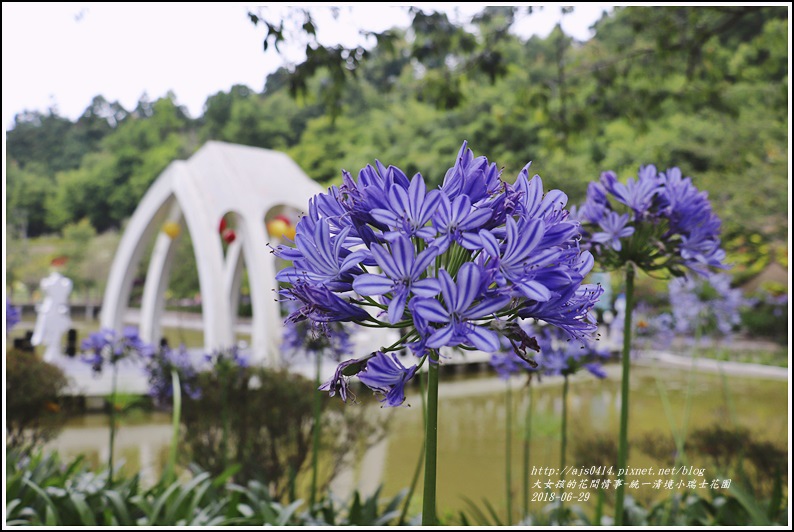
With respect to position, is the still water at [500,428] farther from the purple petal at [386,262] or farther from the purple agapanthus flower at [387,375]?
the purple petal at [386,262]

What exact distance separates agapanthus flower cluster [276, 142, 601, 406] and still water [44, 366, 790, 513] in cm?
224

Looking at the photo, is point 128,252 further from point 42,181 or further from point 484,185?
point 42,181

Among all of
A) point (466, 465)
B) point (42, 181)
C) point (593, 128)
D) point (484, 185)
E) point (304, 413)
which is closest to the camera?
point (484, 185)

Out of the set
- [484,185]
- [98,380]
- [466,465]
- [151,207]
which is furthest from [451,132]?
[484,185]

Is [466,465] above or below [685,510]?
below

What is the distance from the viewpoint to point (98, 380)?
9.42m

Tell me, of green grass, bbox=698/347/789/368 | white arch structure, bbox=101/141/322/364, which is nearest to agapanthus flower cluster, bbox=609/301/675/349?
white arch structure, bbox=101/141/322/364

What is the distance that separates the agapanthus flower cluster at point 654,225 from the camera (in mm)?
2061

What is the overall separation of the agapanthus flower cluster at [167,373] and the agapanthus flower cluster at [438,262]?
3.32 m

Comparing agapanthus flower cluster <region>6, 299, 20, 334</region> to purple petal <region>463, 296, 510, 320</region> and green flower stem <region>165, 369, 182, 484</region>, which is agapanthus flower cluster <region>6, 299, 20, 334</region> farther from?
purple petal <region>463, 296, 510, 320</region>

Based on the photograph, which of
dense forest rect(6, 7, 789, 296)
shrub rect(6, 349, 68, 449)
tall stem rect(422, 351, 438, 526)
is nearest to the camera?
tall stem rect(422, 351, 438, 526)

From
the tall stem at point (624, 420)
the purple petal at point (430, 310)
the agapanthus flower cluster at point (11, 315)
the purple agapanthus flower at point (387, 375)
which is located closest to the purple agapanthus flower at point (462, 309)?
the purple petal at point (430, 310)

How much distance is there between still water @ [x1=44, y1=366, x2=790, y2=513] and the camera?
18.2 ft

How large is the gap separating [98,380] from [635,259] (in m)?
8.99
